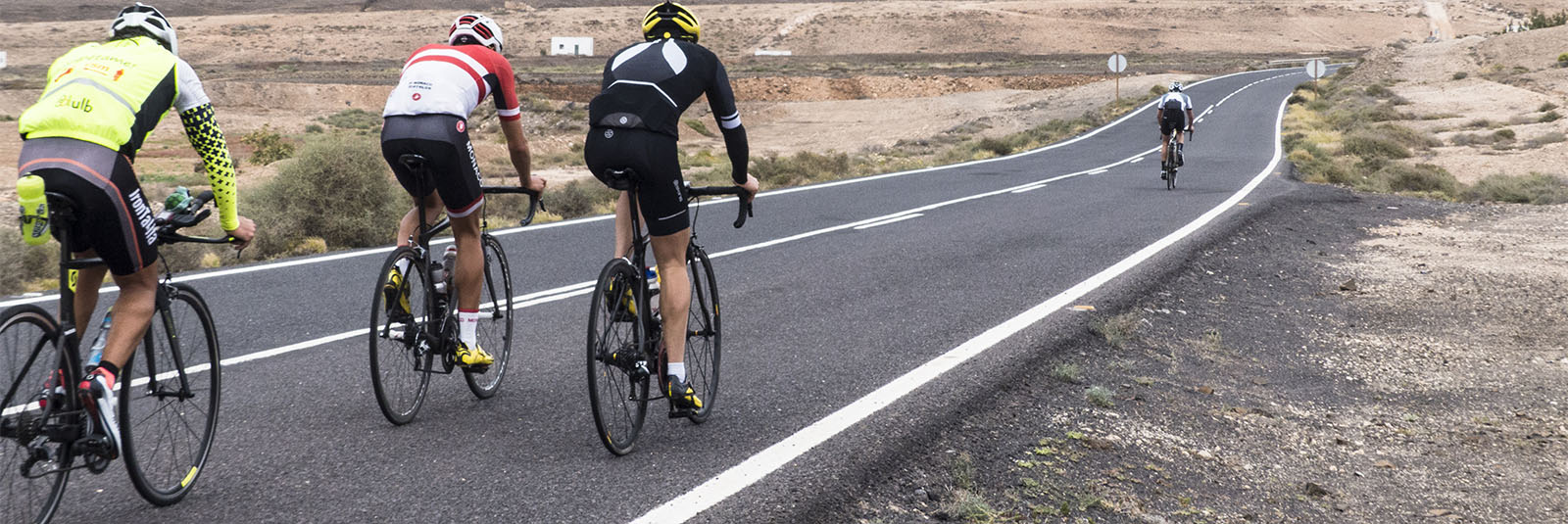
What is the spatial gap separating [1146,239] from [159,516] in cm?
948

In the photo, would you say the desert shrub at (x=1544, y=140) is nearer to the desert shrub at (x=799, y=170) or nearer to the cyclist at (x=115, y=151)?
the desert shrub at (x=799, y=170)

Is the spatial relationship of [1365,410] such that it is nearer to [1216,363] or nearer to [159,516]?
[1216,363]

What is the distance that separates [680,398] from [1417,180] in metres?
18.9

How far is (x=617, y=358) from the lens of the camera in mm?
4473

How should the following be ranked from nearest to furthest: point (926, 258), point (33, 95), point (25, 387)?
point (25, 387)
point (926, 258)
point (33, 95)

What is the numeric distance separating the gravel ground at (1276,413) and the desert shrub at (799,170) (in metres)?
10.6

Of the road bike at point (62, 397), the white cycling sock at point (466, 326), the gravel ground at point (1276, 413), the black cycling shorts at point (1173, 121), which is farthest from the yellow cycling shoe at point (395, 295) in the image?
the black cycling shorts at point (1173, 121)

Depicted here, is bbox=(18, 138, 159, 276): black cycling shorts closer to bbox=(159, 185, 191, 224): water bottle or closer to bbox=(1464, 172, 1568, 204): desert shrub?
bbox=(159, 185, 191, 224): water bottle

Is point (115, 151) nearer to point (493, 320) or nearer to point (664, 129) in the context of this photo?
point (664, 129)

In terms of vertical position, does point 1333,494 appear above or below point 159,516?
below

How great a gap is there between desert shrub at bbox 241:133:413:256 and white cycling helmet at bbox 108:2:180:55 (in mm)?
9481

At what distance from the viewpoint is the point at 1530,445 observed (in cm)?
580

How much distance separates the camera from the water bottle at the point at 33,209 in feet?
10.8

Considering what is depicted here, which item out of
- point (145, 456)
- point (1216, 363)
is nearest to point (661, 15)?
point (145, 456)
